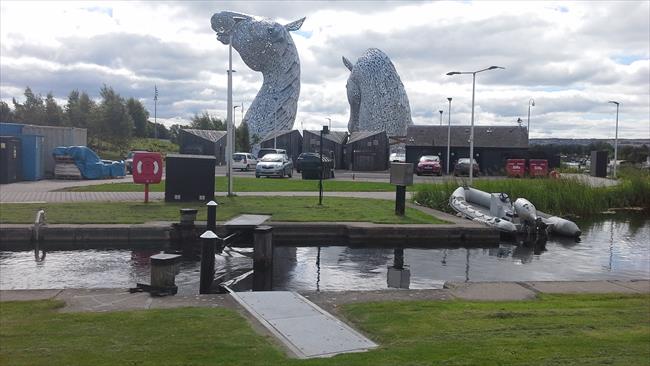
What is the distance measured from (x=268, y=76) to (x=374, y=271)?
69027mm

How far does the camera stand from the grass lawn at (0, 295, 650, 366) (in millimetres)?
5488

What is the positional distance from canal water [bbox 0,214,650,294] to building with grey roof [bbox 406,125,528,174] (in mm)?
33559

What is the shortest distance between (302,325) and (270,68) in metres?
73.4

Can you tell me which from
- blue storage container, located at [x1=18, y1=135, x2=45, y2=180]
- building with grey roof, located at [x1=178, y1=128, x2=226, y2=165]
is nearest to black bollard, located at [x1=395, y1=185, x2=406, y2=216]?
blue storage container, located at [x1=18, y1=135, x2=45, y2=180]

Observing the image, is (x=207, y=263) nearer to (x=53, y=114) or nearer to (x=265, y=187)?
(x=265, y=187)

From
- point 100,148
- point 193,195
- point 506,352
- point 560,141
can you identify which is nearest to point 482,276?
point 506,352

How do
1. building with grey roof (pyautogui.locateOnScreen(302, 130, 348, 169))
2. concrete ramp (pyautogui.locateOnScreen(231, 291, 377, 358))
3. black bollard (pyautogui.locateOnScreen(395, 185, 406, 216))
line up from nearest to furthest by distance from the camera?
1. concrete ramp (pyautogui.locateOnScreen(231, 291, 377, 358))
2. black bollard (pyautogui.locateOnScreen(395, 185, 406, 216))
3. building with grey roof (pyautogui.locateOnScreen(302, 130, 348, 169))

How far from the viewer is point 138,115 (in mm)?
81250

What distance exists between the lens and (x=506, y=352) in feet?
18.9

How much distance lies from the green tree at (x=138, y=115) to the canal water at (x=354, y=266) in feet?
230

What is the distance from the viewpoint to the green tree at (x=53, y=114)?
64.5 m

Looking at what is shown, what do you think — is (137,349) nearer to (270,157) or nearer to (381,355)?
(381,355)

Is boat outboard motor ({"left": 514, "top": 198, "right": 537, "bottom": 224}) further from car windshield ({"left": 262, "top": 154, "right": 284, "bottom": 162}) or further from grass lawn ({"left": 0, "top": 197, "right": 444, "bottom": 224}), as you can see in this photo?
car windshield ({"left": 262, "top": 154, "right": 284, "bottom": 162})

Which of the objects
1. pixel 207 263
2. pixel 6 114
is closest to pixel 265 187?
pixel 207 263
